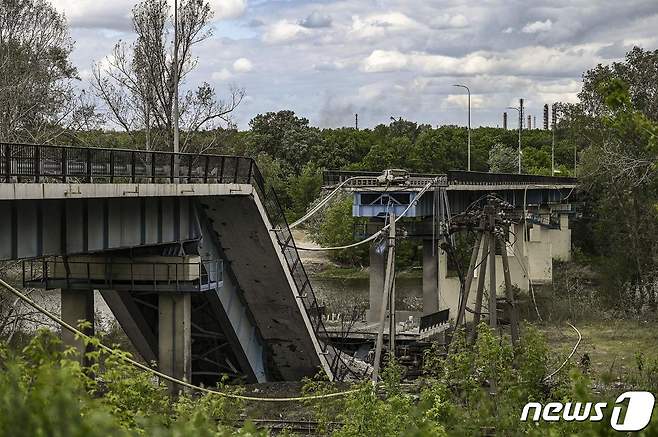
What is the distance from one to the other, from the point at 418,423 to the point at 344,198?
68333 millimetres

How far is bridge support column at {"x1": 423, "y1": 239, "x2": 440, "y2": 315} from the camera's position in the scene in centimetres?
4794

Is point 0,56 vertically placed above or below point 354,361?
above

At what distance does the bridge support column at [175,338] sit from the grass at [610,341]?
16847mm

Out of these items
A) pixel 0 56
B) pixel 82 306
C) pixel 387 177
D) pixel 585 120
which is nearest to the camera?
pixel 82 306

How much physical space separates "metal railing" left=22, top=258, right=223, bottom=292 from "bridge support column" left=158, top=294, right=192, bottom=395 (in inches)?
20.2

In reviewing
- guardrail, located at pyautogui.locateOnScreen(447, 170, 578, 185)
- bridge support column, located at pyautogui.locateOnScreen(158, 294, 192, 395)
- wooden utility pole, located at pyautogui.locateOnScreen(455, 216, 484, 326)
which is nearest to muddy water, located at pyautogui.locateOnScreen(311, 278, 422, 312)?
guardrail, located at pyautogui.locateOnScreen(447, 170, 578, 185)

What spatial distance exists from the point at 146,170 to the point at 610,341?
2859 cm

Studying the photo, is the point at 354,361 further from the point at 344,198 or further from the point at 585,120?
the point at 344,198

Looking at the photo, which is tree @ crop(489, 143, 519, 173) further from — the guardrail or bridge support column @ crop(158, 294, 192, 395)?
bridge support column @ crop(158, 294, 192, 395)

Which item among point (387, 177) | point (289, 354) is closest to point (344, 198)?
point (387, 177)

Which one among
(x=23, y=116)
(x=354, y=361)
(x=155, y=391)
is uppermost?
(x=23, y=116)

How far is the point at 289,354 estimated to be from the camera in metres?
28.9

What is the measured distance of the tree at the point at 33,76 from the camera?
34625mm

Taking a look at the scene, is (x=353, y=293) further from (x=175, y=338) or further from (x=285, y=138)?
(x=175, y=338)
